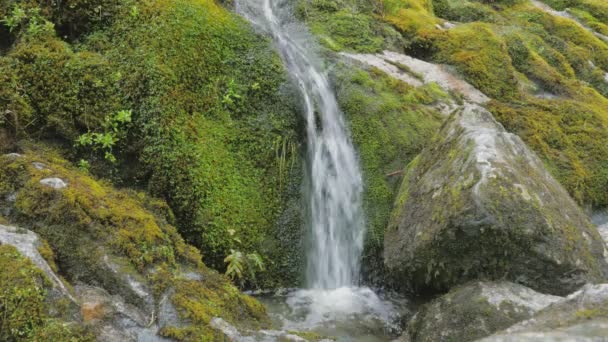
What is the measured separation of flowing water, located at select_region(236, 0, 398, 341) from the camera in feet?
20.1

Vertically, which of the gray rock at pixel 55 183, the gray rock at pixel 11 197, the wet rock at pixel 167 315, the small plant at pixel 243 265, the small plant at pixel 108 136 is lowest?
the small plant at pixel 243 265

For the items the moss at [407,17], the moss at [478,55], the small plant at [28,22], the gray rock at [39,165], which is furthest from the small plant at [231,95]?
the moss at [407,17]

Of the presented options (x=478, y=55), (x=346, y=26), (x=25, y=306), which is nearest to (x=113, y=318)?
(x=25, y=306)

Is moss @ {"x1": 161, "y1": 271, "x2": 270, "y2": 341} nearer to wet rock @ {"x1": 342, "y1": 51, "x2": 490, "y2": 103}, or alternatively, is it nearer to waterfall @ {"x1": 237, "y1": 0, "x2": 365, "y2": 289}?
waterfall @ {"x1": 237, "y1": 0, "x2": 365, "y2": 289}

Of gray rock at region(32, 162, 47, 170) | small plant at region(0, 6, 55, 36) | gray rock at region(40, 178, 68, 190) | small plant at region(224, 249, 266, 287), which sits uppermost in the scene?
small plant at region(0, 6, 55, 36)

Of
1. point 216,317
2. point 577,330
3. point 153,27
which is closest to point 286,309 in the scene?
point 216,317

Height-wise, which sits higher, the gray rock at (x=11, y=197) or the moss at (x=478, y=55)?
the moss at (x=478, y=55)

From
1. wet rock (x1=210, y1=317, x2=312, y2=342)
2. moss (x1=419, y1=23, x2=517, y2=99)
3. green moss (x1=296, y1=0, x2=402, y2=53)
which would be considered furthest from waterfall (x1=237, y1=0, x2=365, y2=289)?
moss (x1=419, y1=23, x2=517, y2=99)

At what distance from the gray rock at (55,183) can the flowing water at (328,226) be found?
284 cm

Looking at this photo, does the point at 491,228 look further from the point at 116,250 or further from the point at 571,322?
the point at 116,250

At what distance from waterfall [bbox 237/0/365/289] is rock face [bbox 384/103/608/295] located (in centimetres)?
94

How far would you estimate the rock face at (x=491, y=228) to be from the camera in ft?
17.2

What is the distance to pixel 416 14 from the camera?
12.3 meters

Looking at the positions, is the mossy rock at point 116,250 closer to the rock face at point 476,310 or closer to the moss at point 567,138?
the rock face at point 476,310
